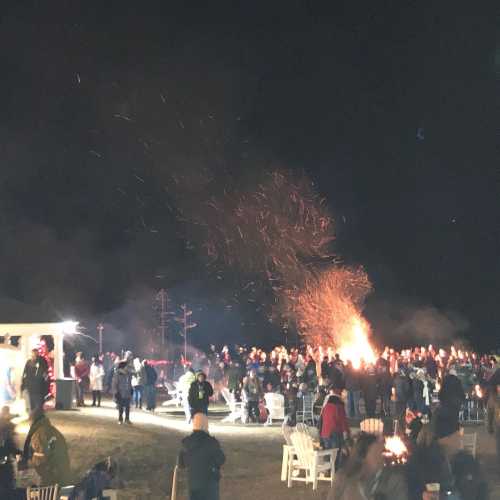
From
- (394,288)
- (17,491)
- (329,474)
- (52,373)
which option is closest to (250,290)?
(394,288)

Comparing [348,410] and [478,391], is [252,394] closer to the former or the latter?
[348,410]

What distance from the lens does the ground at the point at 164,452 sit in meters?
13.9

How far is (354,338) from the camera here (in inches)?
1823

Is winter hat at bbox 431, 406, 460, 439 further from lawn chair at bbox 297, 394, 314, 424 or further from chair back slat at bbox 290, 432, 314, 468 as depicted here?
lawn chair at bbox 297, 394, 314, 424

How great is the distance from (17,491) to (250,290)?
209ft

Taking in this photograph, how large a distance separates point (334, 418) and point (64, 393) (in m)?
12.1

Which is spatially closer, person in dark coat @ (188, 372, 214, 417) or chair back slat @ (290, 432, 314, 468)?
chair back slat @ (290, 432, 314, 468)

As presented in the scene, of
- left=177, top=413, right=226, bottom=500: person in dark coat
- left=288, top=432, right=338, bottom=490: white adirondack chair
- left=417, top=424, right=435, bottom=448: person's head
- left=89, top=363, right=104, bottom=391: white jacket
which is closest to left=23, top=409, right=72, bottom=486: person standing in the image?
left=177, top=413, right=226, bottom=500: person in dark coat

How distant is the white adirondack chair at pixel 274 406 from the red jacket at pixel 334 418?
934cm

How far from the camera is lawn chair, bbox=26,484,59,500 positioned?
9508mm

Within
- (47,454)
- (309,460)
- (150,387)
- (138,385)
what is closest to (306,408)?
(150,387)

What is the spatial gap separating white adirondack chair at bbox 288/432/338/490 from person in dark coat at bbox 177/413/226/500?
4642 millimetres

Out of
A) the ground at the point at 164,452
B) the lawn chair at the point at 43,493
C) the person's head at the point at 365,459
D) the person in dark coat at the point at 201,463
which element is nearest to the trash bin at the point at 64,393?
the ground at the point at 164,452

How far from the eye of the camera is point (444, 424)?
8.80m
